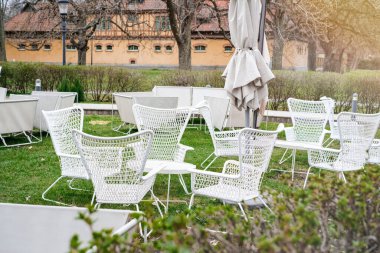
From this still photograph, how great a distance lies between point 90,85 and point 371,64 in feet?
141

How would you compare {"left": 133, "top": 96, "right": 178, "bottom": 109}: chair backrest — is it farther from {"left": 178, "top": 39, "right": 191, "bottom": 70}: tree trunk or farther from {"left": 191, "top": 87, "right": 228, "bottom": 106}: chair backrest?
{"left": 178, "top": 39, "right": 191, "bottom": 70}: tree trunk

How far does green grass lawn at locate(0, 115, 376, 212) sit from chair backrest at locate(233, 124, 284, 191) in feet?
0.78

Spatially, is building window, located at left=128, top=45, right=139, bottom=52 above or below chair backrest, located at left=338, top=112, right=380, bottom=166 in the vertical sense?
above

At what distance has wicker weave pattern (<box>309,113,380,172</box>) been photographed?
5957mm

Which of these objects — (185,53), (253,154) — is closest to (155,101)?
(253,154)

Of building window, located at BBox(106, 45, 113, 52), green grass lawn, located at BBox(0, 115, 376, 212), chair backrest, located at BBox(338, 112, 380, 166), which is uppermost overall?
building window, located at BBox(106, 45, 113, 52)

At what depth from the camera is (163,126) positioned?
5.95 metres

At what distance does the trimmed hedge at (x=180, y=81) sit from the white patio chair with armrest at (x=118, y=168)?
10.9 metres

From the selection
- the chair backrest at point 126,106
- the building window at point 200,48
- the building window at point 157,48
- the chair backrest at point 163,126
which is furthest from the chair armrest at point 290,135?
the building window at point 157,48

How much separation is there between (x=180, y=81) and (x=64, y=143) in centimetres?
1013

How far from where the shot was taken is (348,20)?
904 inches

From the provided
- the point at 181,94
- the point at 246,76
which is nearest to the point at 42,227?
the point at 246,76

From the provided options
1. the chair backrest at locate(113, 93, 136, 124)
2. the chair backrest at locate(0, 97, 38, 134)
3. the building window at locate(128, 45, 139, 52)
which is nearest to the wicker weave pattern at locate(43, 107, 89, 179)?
the chair backrest at locate(0, 97, 38, 134)

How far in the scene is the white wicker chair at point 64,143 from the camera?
5457mm
